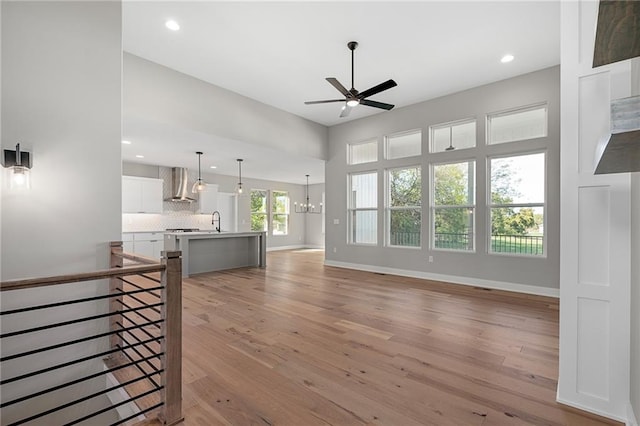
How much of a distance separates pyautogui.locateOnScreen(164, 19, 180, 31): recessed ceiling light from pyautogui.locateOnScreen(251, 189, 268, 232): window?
7.79m

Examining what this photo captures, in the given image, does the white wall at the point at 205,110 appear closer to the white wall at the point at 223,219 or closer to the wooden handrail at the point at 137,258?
the white wall at the point at 223,219

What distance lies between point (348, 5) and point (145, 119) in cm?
323

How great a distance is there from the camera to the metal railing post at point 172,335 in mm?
1754

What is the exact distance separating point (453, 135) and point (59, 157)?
5.68 metres

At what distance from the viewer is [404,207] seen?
6.20m

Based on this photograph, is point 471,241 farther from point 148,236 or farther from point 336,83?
point 148,236

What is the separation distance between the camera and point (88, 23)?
2498 mm

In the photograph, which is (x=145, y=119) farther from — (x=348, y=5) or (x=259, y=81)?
(x=348, y=5)

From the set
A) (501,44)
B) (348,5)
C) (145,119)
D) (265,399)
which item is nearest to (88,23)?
(145,119)

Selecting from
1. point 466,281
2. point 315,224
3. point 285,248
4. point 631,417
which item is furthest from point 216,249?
point 315,224

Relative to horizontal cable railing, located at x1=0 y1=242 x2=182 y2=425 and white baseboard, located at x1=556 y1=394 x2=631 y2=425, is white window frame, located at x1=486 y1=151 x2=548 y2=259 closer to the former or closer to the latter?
white baseboard, located at x1=556 y1=394 x2=631 y2=425

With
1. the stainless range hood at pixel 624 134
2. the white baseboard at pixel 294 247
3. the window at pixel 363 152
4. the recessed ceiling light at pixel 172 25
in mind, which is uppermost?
the recessed ceiling light at pixel 172 25

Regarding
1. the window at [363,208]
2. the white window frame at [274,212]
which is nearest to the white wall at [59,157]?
the window at [363,208]

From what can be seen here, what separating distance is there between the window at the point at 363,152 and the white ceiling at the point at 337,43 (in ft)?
4.38
